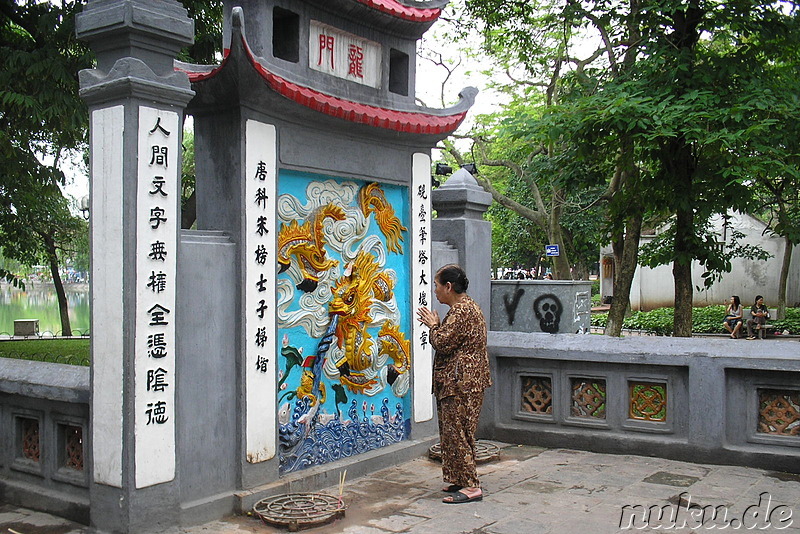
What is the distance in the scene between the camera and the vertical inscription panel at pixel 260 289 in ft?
17.6

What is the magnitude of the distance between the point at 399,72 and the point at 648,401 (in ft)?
12.6

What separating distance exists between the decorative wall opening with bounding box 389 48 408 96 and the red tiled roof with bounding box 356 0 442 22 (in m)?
0.39

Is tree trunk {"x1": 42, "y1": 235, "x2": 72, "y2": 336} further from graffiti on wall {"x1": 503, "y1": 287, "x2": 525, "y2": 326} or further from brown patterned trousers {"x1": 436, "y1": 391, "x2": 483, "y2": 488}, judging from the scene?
brown patterned trousers {"x1": 436, "y1": 391, "x2": 483, "y2": 488}

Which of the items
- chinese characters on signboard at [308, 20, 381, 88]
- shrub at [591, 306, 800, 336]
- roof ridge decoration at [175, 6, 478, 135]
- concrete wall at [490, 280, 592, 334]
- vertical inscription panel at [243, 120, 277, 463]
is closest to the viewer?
roof ridge decoration at [175, 6, 478, 135]

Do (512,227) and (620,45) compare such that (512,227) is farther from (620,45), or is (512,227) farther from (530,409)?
(530,409)

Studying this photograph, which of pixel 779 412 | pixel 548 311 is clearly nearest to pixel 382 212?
pixel 548 311

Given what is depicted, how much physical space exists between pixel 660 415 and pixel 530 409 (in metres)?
1.24

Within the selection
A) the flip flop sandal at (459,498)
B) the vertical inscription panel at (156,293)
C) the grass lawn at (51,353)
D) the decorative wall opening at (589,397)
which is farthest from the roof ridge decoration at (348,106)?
the grass lawn at (51,353)

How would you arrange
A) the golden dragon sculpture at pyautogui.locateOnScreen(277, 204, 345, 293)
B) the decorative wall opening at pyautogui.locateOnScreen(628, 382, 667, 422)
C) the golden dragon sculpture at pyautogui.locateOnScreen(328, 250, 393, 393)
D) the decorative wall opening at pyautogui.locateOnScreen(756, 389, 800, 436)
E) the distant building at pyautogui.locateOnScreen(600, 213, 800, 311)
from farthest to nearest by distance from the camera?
1. the distant building at pyautogui.locateOnScreen(600, 213, 800, 311)
2. the decorative wall opening at pyautogui.locateOnScreen(628, 382, 667, 422)
3. the decorative wall opening at pyautogui.locateOnScreen(756, 389, 800, 436)
4. the golden dragon sculpture at pyautogui.locateOnScreen(328, 250, 393, 393)
5. the golden dragon sculpture at pyautogui.locateOnScreen(277, 204, 345, 293)

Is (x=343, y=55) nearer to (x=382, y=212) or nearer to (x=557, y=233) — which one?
(x=382, y=212)

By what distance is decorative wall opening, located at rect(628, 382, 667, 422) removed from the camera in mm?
6918

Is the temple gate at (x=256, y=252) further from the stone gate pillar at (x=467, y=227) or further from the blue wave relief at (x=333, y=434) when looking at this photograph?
the stone gate pillar at (x=467, y=227)

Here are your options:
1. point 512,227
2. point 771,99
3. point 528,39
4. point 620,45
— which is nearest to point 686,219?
point 771,99

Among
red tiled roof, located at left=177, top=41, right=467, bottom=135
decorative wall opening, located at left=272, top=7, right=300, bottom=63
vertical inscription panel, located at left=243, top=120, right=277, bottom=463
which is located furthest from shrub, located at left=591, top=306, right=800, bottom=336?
vertical inscription panel, located at left=243, top=120, right=277, bottom=463
